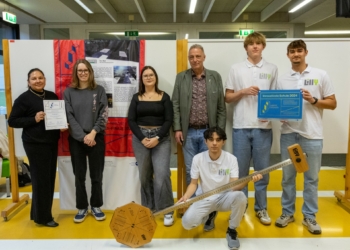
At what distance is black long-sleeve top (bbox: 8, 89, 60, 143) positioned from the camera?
8.62ft

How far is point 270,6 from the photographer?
26.5 ft

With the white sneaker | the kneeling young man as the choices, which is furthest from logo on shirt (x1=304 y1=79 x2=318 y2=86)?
the white sneaker

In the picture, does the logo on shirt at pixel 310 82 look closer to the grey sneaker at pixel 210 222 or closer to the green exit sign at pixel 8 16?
the grey sneaker at pixel 210 222

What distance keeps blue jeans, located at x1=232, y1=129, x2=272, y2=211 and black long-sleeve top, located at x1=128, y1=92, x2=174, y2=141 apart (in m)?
0.64

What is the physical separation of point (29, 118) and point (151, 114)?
1.04 meters

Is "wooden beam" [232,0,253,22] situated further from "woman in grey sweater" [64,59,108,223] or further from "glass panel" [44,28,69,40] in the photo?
"woman in grey sweater" [64,59,108,223]

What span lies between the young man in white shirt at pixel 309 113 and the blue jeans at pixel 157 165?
1.05m

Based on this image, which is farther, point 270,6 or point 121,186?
point 270,6

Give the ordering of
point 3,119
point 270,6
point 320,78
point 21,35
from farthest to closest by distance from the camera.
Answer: point 21,35 → point 270,6 → point 3,119 → point 320,78

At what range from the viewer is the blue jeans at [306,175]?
8.30 feet

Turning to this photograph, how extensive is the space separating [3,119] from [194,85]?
3047 millimetres

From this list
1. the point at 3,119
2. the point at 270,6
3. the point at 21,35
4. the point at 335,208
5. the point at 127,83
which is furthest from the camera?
the point at 21,35

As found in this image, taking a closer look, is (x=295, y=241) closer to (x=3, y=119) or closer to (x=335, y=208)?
(x=335, y=208)

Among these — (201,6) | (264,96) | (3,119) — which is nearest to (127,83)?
(264,96)
